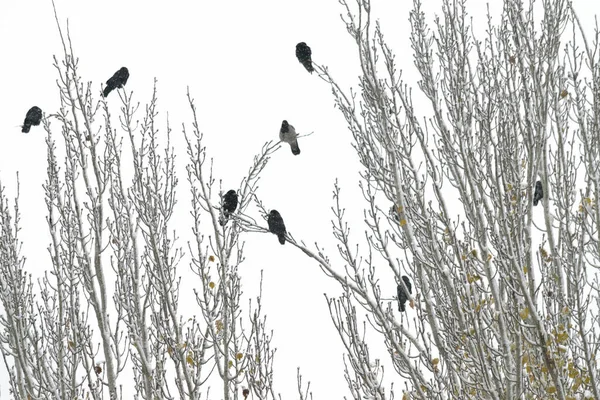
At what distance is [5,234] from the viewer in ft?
29.7

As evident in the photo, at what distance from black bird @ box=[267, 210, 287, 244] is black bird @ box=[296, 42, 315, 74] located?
5.03ft

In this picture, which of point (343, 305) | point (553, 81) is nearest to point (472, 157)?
point (343, 305)

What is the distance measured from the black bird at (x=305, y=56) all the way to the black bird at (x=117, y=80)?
2766 mm

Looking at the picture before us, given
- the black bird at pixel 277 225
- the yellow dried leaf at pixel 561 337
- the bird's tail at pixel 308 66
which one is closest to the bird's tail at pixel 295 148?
the bird's tail at pixel 308 66

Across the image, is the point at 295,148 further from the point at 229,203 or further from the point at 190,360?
the point at 190,360

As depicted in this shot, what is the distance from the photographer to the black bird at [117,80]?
349 inches

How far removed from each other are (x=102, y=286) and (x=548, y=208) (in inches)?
198

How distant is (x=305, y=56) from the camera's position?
709cm

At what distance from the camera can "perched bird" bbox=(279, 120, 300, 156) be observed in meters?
6.93

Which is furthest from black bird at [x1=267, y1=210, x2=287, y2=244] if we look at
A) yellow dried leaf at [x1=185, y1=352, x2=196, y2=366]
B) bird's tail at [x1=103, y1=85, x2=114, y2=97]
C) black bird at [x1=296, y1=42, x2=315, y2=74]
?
bird's tail at [x1=103, y1=85, x2=114, y2=97]

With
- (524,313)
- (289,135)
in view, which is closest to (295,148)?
(289,135)

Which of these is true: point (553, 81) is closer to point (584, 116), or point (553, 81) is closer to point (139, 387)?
point (584, 116)

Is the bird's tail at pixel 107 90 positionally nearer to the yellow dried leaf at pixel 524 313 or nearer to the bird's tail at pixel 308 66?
the bird's tail at pixel 308 66

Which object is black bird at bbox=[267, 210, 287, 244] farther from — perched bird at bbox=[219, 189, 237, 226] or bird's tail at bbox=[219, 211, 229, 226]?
bird's tail at bbox=[219, 211, 229, 226]
